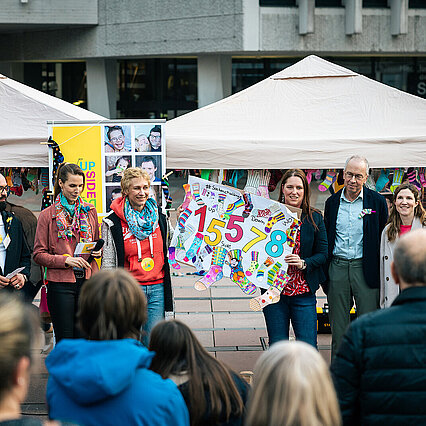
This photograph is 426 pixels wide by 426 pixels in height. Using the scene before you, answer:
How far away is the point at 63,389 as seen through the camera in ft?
8.82

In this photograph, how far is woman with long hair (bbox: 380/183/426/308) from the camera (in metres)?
5.47

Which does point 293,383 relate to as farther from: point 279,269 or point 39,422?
point 279,269

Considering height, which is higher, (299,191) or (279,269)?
(299,191)

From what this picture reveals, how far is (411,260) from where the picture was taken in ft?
9.71

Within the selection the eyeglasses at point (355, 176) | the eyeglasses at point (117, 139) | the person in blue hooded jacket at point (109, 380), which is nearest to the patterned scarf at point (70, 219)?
the eyeglasses at point (117, 139)

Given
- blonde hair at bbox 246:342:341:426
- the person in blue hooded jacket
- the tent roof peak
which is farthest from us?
the tent roof peak

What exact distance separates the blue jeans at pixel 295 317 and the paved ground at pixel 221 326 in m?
0.83

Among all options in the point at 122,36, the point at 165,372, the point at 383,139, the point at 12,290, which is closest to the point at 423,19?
the point at 122,36

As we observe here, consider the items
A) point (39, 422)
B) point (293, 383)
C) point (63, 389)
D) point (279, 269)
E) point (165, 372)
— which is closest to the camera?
point (39, 422)

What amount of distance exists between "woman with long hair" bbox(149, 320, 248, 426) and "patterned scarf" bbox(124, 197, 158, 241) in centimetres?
229

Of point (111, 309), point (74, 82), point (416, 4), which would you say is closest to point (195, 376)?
point (111, 309)

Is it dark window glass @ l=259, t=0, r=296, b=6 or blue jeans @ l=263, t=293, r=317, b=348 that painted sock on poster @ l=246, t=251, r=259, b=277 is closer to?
blue jeans @ l=263, t=293, r=317, b=348

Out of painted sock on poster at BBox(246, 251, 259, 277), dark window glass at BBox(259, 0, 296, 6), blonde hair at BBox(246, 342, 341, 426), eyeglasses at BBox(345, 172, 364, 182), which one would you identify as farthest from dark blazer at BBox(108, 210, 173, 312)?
dark window glass at BBox(259, 0, 296, 6)

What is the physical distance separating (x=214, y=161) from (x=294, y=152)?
0.73 metres
